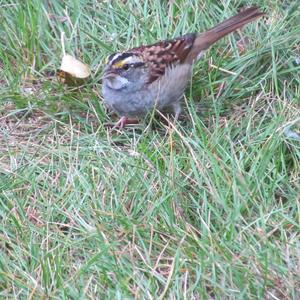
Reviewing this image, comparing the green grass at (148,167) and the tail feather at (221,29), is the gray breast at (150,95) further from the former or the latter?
the tail feather at (221,29)

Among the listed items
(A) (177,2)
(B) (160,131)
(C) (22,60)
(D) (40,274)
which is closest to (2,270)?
(D) (40,274)

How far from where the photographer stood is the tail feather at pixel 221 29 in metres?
5.84

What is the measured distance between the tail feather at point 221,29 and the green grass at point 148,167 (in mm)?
153

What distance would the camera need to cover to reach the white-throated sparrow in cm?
561

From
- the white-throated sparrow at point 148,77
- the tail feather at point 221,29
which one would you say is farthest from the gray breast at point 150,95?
the tail feather at point 221,29

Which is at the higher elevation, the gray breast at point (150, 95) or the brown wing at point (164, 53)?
the brown wing at point (164, 53)

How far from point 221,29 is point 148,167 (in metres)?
1.30

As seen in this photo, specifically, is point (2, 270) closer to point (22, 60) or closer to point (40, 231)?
point (40, 231)

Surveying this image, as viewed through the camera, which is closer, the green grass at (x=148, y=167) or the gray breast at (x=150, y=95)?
the green grass at (x=148, y=167)

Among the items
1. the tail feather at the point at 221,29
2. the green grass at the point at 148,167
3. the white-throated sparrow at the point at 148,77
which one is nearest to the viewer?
the green grass at the point at 148,167

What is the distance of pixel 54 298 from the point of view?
4285mm

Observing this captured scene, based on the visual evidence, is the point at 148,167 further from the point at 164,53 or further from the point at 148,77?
the point at 164,53

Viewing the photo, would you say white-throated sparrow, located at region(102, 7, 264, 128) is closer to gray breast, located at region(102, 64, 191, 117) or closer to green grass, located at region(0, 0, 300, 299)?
gray breast, located at region(102, 64, 191, 117)

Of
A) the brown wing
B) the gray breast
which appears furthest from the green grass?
the brown wing
